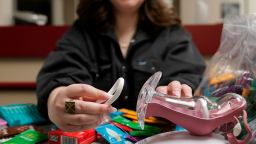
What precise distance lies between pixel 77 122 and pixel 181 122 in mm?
126

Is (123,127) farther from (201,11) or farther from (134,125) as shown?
(201,11)

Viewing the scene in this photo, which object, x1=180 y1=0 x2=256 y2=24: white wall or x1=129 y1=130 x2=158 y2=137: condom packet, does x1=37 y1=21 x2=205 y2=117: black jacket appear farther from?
x1=180 y1=0 x2=256 y2=24: white wall

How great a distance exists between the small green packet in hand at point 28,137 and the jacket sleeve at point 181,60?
26cm

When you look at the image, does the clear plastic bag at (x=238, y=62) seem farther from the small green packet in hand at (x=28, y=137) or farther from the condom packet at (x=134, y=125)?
the small green packet in hand at (x=28, y=137)

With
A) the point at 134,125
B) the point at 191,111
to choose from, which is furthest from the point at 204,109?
the point at 134,125

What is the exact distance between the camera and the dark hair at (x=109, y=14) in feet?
2.29

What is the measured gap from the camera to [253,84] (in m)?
0.42

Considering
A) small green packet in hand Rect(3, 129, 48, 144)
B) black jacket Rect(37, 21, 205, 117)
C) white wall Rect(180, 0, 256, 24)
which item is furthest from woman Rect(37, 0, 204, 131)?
white wall Rect(180, 0, 256, 24)

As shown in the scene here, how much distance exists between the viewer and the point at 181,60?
25.9 inches

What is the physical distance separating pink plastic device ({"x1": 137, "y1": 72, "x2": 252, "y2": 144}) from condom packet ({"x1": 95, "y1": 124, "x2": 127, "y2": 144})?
58mm

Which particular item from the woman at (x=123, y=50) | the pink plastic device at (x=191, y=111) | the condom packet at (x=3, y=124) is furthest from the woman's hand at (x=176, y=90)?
the condom packet at (x=3, y=124)

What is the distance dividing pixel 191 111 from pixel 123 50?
0.34 metres

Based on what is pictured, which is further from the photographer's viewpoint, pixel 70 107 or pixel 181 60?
pixel 181 60

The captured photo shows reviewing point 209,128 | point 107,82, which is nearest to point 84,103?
point 209,128
